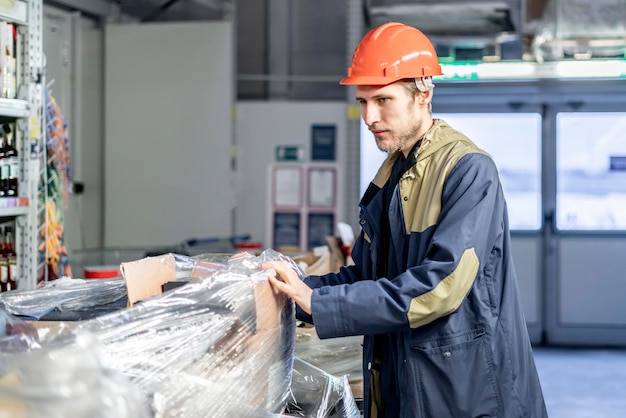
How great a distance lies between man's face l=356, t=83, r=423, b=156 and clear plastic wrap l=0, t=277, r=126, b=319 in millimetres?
683

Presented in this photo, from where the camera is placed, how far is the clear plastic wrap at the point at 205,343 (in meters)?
1.38

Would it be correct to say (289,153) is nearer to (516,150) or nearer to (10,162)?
(516,150)

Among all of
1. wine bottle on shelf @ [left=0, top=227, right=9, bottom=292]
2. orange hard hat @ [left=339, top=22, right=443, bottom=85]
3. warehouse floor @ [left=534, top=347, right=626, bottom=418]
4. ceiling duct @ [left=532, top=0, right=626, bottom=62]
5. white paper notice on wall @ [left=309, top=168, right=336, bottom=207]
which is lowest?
warehouse floor @ [left=534, top=347, right=626, bottom=418]

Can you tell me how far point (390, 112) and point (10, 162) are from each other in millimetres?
1669

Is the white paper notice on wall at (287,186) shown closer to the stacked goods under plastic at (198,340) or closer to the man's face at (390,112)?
the man's face at (390,112)

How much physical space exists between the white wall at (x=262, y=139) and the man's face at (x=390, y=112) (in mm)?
4169

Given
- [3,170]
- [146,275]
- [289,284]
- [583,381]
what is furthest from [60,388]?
[583,381]

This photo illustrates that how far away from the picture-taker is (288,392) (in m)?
1.89

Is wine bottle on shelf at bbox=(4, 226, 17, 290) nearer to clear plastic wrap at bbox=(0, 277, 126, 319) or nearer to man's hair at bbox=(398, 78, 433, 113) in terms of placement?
clear plastic wrap at bbox=(0, 277, 126, 319)

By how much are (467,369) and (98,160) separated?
4823mm

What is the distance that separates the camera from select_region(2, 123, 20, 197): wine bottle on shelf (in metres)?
3.05

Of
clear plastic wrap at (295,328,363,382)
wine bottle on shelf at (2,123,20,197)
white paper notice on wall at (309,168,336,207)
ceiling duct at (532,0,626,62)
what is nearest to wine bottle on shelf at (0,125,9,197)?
wine bottle on shelf at (2,123,20,197)

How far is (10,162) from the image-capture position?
10.0 ft

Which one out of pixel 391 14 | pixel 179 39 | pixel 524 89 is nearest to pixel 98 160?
pixel 179 39
